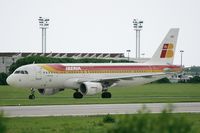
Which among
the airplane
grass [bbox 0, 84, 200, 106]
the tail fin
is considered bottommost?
Answer: grass [bbox 0, 84, 200, 106]

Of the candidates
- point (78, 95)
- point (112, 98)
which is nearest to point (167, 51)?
point (112, 98)

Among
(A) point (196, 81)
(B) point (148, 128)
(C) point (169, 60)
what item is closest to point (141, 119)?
(B) point (148, 128)

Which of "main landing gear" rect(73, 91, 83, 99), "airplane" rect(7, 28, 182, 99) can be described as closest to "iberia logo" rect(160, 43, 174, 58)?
"airplane" rect(7, 28, 182, 99)

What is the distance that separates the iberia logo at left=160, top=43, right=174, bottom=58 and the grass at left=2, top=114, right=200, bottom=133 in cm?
3300

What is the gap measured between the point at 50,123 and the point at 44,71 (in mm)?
29732

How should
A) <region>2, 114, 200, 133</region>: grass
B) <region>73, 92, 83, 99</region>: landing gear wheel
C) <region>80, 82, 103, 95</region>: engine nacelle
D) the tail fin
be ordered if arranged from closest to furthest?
<region>2, 114, 200, 133</region>: grass < <region>80, 82, 103, 95</region>: engine nacelle < <region>73, 92, 83, 99</region>: landing gear wheel < the tail fin

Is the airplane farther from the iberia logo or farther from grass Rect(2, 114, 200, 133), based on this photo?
grass Rect(2, 114, 200, 133)

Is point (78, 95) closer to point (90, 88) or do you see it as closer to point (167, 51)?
point (90, 88)

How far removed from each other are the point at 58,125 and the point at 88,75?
108ft

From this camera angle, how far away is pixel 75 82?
5750cm

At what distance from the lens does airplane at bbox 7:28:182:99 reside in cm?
5594

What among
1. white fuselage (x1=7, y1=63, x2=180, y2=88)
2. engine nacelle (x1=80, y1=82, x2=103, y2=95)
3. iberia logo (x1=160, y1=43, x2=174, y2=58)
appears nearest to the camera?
engine nacelle (x1=80, y1=82, x2=103, y2=95)

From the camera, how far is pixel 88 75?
193ft

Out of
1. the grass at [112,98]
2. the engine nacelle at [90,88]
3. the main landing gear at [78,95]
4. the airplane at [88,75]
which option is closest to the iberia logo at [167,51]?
the airplane at [88,75]
